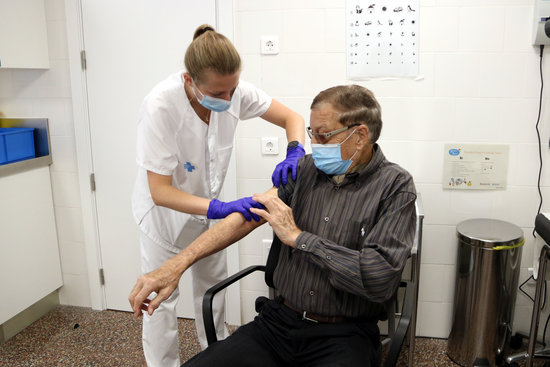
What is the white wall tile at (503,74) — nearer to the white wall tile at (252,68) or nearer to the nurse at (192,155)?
the nurse at (192,155)

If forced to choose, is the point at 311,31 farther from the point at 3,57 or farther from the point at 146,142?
the point at 3,57

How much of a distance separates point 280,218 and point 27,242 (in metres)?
1.77

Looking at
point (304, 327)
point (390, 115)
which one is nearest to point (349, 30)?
point (390, 115)

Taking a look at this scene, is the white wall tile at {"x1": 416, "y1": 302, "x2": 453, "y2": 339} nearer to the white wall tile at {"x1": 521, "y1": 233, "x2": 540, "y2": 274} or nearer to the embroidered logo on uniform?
the white wall tile at {"x1": 521, "y1": 233, "x2": 540, "y2": 274}

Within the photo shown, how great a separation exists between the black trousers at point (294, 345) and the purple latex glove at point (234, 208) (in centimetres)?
34

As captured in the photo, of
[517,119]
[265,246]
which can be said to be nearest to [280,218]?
[265,246]

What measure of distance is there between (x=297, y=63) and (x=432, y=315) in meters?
1.49

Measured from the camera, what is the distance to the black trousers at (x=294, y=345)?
144cm

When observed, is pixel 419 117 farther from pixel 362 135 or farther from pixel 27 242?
pixel 27 242

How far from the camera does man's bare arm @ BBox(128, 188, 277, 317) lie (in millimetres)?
1382

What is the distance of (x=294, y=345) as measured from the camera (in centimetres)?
154

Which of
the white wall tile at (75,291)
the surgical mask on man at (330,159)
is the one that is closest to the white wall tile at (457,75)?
the surgical mask on man at (330,159)

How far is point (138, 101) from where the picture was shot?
2592mm

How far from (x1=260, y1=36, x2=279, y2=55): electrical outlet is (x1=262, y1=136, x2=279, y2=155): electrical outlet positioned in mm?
416
